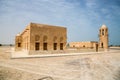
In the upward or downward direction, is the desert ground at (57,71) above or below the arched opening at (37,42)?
below

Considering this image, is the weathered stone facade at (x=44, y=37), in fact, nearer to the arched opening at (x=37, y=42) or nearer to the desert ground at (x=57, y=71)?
the arched opening at (x=37, y=42)

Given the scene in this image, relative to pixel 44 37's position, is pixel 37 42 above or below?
below

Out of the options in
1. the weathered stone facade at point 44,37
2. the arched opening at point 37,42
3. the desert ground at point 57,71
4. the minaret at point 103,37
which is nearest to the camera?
the desert ground at point 57,71

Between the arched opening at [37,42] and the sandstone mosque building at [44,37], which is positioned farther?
the arched opening at [37,42]

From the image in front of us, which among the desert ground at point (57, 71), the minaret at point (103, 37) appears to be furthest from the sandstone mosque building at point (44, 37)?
the minaret at point (103, 37)

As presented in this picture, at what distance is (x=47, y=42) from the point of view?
2623 centimetres

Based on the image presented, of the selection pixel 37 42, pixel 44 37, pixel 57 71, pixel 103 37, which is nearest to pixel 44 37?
pixel 44 37

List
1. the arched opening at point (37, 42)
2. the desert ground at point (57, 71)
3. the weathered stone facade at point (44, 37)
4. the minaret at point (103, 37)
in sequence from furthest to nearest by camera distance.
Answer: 1. the minaret at point (103, 37)
2. the arched opening at point (37, 42)
3. the weathered stone facade at point (44, 37)
4. the desert ground at point (57, 71)

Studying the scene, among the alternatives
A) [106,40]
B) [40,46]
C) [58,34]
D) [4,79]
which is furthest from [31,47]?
[106,40]

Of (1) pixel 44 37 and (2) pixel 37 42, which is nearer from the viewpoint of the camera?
(2) pixel 37 42

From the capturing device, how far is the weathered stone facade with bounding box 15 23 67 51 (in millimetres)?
24044

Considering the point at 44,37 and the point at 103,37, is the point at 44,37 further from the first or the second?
the point at 103,37

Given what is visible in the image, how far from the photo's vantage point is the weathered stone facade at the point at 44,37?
24.0 metres

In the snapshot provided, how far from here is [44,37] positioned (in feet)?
85.3
